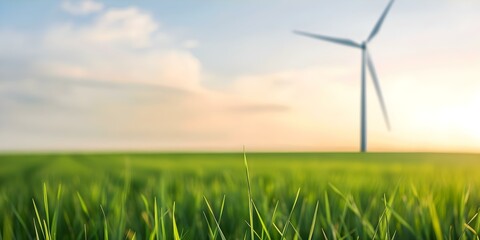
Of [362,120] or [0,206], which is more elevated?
[362,120]

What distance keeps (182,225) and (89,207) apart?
706mm

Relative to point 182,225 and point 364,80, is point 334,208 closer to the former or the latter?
point 182,225

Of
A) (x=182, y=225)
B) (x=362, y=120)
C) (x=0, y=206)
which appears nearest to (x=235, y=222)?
(x=182, y=225)

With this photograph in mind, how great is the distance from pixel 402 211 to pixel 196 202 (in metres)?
0.91

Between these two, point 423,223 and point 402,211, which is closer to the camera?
point 423,223

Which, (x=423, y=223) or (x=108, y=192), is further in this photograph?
(x=108, y=192)

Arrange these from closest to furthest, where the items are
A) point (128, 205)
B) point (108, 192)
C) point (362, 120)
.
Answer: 1. point (128, 205)
2. point (108, 192)
3. point (362, 120)

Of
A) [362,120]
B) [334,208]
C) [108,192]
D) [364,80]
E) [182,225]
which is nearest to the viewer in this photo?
[182,225]

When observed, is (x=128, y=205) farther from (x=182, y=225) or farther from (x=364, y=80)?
(x=364, y=80)

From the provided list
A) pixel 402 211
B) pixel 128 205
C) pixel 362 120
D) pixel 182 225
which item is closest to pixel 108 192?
pixel 128 205

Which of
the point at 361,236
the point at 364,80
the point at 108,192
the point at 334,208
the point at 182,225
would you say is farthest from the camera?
the point at 364,80

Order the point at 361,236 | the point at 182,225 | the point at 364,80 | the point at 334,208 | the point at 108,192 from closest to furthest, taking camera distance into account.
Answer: the point at 361,236 < the point at 182,225 < the point at 334,208 < the point at 108,192 < the point at 364,80

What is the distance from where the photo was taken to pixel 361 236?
182 centimetres

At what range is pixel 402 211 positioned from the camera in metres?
2.54
